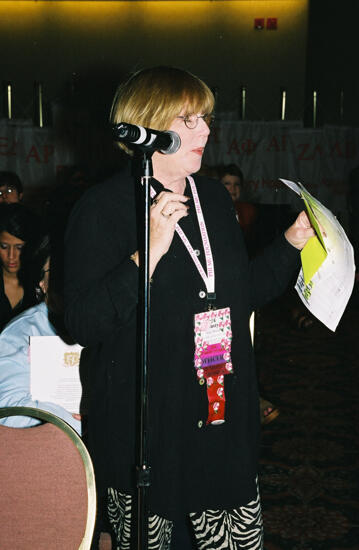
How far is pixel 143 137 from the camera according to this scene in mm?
1229

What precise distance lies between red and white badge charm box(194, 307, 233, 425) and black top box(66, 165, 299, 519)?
2 cm

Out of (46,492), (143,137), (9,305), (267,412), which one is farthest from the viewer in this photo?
(267,412)

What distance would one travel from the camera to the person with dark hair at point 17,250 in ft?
11.0

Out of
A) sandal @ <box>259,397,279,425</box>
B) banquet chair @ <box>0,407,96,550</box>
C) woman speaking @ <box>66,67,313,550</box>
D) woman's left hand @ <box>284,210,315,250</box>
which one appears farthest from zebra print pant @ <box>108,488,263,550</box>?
sandal @ <box>259,397,279,425</box>

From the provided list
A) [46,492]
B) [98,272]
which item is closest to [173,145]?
[98,272]

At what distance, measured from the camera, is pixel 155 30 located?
1119cm

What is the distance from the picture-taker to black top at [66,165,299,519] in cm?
146

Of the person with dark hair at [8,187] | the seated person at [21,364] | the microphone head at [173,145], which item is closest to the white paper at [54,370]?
the seated person at [21,364]

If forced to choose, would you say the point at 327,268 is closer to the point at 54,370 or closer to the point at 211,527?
the point at 211,527

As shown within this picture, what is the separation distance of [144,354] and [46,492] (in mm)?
388

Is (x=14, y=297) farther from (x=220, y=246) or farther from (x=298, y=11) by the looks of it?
(x=298, y=11)

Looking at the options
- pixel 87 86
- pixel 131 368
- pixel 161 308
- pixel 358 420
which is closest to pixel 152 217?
pixel 161 308

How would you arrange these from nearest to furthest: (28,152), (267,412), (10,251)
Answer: (10,251) < (267,412) < (28,152)

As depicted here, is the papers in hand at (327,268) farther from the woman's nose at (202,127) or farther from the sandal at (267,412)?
the sandal at (267,412)
